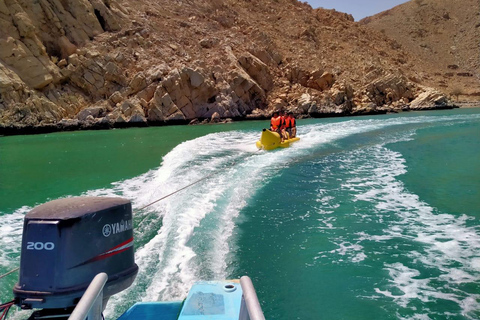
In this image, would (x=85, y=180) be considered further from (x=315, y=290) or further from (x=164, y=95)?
(x=164, y=95)

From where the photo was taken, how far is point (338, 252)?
512 centimetres

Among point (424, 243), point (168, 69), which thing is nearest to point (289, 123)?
point (424, 243)

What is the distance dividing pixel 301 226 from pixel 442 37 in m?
93.5

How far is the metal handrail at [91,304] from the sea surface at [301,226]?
1893 mm

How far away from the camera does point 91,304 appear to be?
1.85 m

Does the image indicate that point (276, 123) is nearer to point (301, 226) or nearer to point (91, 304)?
point (301, 226)

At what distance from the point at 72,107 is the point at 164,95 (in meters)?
7.63

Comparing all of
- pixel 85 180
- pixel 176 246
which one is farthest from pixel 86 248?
pixel 85 180

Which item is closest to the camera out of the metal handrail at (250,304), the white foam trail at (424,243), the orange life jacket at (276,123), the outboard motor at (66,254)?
the metal handrail at (250,304)

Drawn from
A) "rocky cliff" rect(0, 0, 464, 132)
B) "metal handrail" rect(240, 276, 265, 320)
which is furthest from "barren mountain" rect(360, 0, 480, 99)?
"metal handrail" rect(240, 276, 265, 320)

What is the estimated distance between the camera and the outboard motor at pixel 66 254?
8.22 feet

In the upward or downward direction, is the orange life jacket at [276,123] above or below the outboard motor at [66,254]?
above

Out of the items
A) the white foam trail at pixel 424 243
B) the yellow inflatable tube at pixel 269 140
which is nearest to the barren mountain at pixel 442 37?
the yellow inflatable tube at pixel 269 140

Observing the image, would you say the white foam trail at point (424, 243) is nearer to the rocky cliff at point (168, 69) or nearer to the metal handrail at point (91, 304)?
the metal handrail at point (91, 304)
